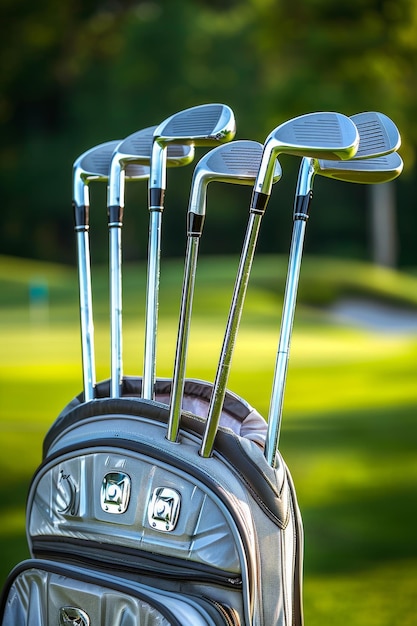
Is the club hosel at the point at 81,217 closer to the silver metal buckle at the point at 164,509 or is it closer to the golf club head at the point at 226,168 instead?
the golf club head at the point at 226,168

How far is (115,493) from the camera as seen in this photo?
127cm

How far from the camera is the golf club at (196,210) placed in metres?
1.22

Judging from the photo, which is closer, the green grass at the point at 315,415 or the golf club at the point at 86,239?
the golf club at the point at 86,239

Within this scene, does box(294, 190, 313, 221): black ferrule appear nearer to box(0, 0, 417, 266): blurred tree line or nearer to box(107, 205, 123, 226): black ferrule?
box(107, 205, 123, 226): black ferrule

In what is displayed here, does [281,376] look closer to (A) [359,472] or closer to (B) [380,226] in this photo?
(A) [359,472]

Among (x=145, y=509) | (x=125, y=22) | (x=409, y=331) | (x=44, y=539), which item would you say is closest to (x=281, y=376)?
(x=145, y=509)

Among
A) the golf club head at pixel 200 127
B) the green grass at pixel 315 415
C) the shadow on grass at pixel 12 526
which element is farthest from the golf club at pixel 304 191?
the shadow on grass at pixel 12 526

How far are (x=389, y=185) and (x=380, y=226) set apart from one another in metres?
0.86

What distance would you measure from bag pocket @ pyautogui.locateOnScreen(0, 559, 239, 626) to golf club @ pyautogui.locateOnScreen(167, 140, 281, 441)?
205 millimetres

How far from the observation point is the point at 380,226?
18547 mm

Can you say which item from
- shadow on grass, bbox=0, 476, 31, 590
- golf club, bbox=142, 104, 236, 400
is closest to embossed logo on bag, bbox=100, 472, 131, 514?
golf club, bbox=142, 104, 236, 400

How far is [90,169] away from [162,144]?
0.22 metres

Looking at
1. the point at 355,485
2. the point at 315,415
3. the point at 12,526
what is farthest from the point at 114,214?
the point at 315,415

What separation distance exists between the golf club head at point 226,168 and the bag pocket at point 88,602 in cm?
49
